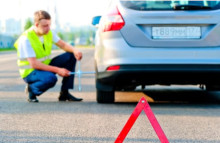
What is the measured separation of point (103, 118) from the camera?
6.43 meters

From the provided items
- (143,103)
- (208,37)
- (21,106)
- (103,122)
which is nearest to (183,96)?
(208,37)

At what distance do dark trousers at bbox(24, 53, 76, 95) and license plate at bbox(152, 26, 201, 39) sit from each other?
163 centimetres

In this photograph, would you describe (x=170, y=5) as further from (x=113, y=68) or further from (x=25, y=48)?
(x=25, y=48)

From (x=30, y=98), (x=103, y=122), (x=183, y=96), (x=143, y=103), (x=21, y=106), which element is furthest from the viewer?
(x=183, y=96)

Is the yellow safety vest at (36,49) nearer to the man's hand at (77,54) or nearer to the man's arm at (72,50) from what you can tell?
the man's arm at (72,50)

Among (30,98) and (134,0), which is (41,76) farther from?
(134,0)

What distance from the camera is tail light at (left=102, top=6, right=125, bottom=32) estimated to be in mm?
7330

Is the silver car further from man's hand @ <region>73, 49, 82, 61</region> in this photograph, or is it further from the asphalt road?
man's hand @ <region>73, 49, 82, 61</region>

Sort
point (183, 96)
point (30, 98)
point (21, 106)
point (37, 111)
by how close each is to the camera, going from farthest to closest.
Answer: point (183, 96) → point (30, 98) → point (21, 106) → point (37, 111)

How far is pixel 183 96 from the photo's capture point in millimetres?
9156

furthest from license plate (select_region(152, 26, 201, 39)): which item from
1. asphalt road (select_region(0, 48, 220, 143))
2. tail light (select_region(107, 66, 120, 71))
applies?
asphalt road (select_region(0, 48, 220, 143))

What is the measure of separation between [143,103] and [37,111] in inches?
135

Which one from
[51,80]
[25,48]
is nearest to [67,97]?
[51,80]

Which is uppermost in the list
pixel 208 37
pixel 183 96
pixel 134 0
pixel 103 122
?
pixel 134 0
